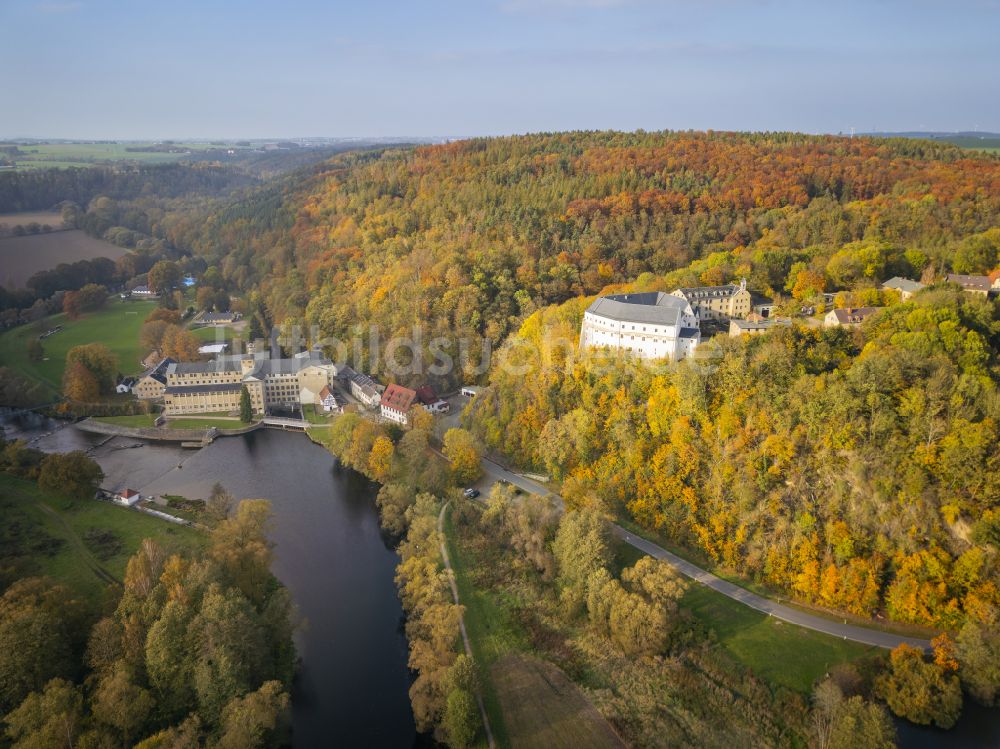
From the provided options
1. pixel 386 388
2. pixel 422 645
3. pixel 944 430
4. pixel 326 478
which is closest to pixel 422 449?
pixel 326 478

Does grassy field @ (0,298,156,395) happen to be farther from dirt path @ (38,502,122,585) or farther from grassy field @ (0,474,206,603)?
dirt path @ (38,502,122,585)

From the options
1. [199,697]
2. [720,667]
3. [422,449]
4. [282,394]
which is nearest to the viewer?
[199,697]

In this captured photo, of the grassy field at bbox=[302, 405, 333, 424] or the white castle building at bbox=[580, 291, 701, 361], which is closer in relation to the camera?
the white castle building at bbox=[580, 291, 701, 361]

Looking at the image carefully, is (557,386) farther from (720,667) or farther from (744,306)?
(720,667)

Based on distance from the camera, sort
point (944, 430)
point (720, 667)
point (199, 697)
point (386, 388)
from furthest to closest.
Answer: point (386, 388)
point (944, 430)
point (720, 667)
point (199, 697)

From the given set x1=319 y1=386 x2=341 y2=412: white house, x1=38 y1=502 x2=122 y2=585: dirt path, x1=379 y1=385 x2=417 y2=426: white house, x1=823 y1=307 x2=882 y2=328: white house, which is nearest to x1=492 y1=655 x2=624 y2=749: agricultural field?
x1=38 y1=502 x2=122 y2=585: dirt path

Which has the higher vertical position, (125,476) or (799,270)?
(799,270)

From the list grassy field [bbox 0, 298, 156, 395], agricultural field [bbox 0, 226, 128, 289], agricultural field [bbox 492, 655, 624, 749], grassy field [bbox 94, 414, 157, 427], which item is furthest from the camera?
agricultural field [bbox 0, 226, 128, 289]
